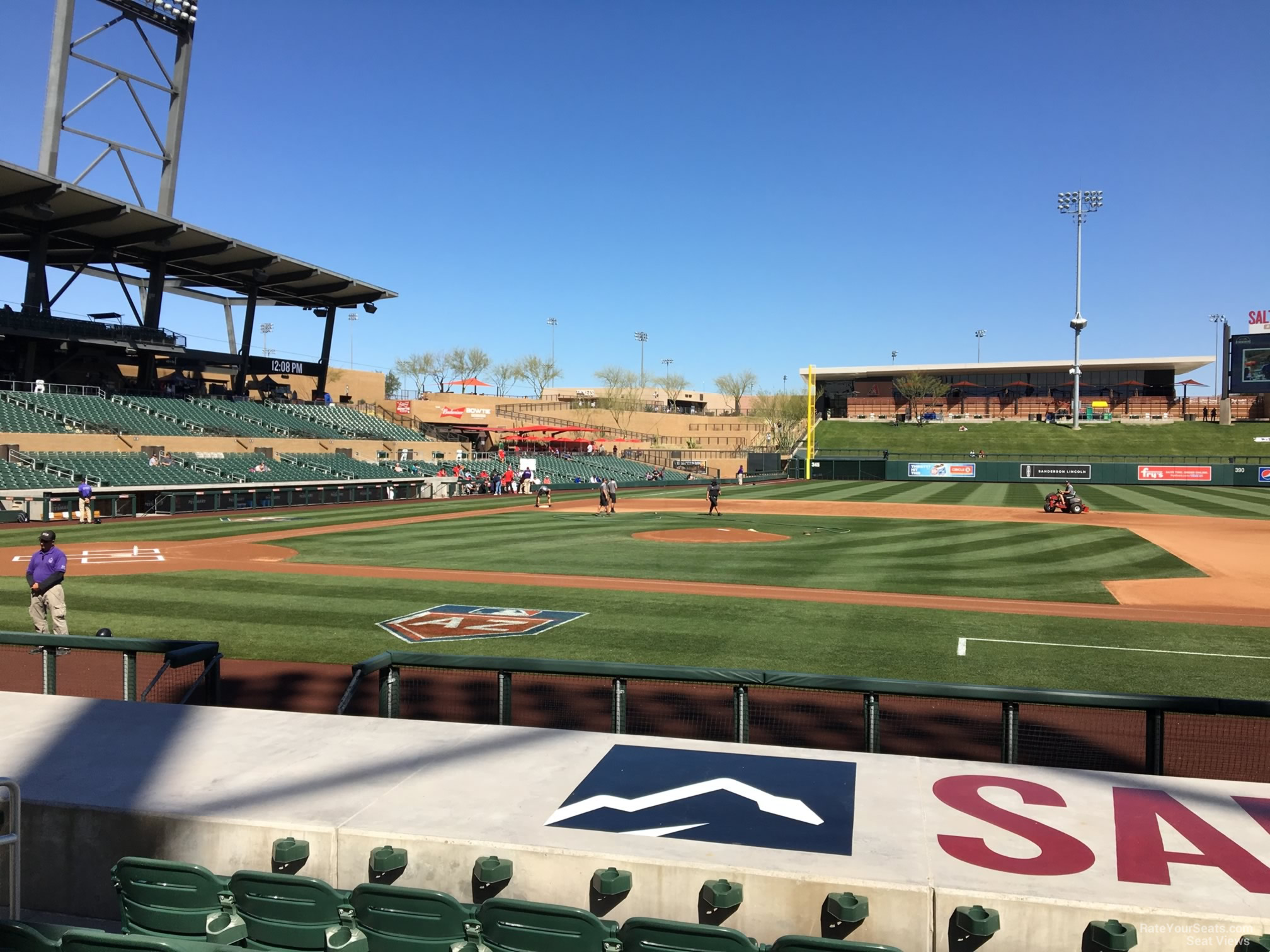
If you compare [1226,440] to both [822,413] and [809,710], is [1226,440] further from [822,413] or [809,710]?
[809,710]

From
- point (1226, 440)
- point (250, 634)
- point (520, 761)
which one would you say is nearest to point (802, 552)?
point (250, 634)

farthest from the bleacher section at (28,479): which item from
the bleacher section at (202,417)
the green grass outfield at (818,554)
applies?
the bleacher section at (202,417)

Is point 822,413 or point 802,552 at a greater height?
point 822,413

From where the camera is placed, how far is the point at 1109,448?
79.4 metres

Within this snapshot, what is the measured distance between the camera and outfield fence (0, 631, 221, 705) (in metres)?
7.51

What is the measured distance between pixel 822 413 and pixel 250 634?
108 meters

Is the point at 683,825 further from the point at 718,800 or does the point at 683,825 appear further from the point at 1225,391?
the point at 1225,391

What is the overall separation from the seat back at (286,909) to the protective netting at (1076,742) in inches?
198

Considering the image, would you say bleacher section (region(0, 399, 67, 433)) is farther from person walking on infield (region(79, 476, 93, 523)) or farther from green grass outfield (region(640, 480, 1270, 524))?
green grass outfield (region(640, 480, 1270, 524))

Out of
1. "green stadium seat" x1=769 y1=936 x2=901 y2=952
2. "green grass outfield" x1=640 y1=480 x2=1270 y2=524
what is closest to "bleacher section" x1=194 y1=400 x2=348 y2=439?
"green grass outfield" x1=640 y1=480 x2=1270 y2=524

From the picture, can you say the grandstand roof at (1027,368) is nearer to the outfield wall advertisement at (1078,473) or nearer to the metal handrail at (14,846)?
the outfield wall advertisement at (1078,473)

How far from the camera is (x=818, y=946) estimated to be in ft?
9.14

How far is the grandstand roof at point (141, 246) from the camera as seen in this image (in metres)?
39.3

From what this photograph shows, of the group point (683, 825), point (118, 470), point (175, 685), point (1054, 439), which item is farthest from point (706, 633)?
point (1054, 439)
